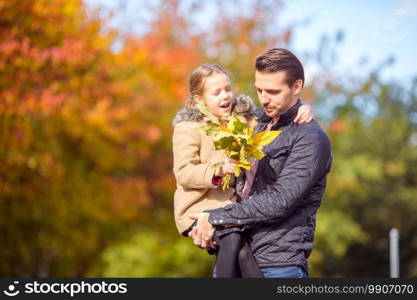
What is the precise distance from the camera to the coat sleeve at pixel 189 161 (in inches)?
148

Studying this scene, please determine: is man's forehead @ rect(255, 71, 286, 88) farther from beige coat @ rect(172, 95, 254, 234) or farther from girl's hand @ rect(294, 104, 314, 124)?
beige coat @ rect(172, 95, 254, 234)

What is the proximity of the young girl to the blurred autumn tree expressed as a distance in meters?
7.79

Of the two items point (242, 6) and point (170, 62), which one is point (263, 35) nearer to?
point (242, 6)

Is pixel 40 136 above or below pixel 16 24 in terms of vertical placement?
below

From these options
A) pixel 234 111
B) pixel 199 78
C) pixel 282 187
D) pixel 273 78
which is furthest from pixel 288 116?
pixel 199 78

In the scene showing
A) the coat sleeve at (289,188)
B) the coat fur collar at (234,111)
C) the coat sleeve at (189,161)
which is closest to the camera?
the coat sleeve at (289,188)

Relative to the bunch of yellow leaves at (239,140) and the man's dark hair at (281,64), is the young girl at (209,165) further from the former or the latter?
the man's dark hair at (281,64)

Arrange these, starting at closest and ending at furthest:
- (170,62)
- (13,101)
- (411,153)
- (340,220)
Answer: (13,101), (170,62), (340,220), (411,153)

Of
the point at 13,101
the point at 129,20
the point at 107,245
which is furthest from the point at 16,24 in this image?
the point at 107,245

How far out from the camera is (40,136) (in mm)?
12773

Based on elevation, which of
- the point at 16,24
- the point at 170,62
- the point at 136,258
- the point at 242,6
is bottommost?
the point at 136,258

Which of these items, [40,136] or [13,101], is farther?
[40,136]

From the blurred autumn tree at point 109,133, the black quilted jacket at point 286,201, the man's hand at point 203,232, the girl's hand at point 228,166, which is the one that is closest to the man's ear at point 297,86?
the black quilted jacket at point 286,201

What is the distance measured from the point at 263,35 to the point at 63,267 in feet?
25.9
